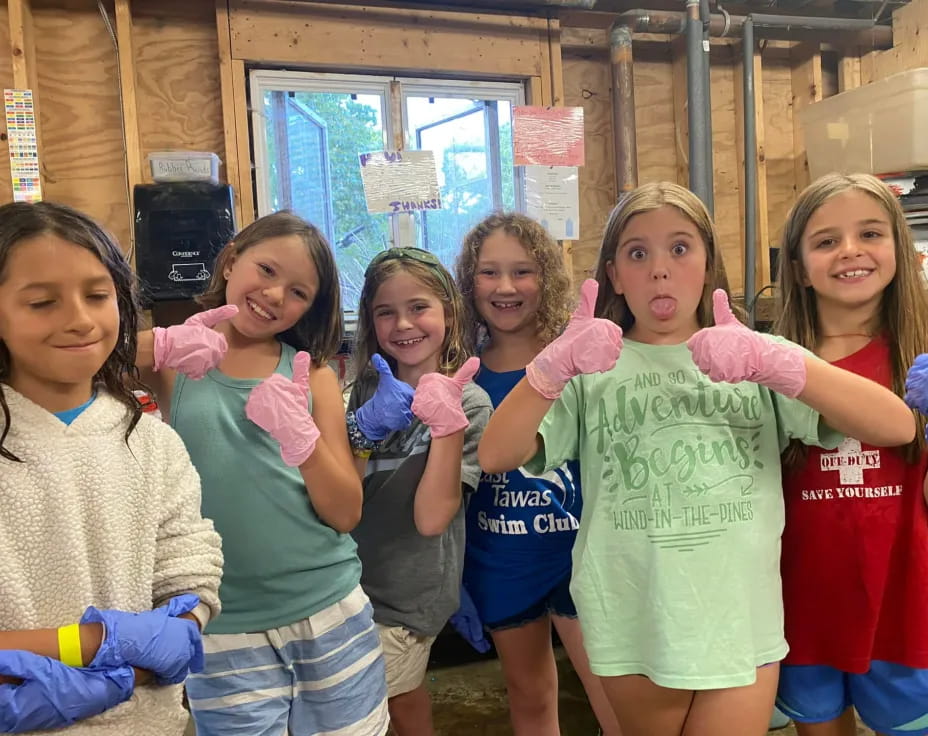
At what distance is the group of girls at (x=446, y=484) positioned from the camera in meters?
0.85

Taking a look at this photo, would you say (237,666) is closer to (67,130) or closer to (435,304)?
(435,304)

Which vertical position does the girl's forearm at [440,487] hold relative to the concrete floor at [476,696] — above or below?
above

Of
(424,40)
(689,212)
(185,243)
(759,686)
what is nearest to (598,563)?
(759,686)

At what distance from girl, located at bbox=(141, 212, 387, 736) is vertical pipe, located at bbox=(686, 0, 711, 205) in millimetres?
2325

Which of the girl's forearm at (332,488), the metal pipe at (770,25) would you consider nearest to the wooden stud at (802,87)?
the metal pipe at (770,25)

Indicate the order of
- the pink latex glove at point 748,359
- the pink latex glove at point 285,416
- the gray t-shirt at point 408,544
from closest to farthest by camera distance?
the pink latex glove at point 748,359, the pink latex glove at point 285,416, the gray t-shirt at point 408,544

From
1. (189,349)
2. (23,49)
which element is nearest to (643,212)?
(189,349)

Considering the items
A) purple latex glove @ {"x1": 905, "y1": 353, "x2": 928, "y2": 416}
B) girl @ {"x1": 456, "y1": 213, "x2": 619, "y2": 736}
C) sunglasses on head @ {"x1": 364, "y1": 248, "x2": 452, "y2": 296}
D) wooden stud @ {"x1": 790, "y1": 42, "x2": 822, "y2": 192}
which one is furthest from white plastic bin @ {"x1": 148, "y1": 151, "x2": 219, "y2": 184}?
wooden stud @ {"x1": 790, "y1": 42, "x2": 822, "y2": 192}

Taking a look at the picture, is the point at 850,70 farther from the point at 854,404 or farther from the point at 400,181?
the point at 854,404

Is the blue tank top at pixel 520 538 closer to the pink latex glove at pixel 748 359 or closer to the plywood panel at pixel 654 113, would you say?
the pink latex glove at pixel 748 359

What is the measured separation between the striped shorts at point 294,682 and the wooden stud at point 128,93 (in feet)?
5.92

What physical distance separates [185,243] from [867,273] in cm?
202

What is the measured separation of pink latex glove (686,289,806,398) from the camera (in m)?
1.01

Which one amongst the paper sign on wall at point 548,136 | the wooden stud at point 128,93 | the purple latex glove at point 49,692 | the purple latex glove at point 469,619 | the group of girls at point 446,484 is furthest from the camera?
the paper sign on wall at point 548,136
